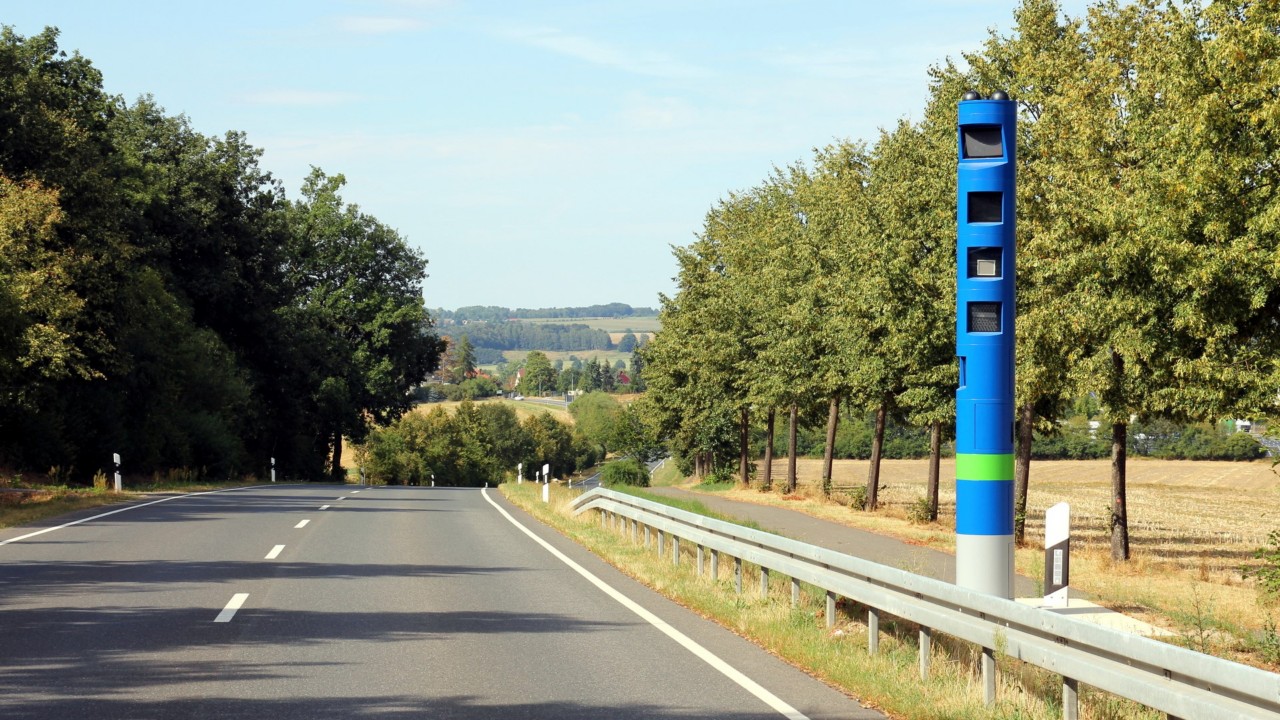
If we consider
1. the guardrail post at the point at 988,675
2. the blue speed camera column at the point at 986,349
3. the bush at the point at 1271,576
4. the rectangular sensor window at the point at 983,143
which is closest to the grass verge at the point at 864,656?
the guardrail post at the point at 988,675

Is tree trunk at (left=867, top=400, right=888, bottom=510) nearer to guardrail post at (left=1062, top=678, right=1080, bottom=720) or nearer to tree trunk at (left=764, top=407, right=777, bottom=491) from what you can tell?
tree trunk at (left=764, top=407, right=777, bottom=491)

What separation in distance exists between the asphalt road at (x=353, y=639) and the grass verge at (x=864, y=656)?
244 millimetres

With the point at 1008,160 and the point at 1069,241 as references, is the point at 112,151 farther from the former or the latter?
the point at 1008,160

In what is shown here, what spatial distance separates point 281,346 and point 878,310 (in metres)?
40.9

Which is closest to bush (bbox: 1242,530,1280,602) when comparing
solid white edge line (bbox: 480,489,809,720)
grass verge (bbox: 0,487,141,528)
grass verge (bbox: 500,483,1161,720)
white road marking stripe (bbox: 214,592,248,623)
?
grass verge (bbox: 500,483,1161,720)

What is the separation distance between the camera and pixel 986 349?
9.82 metres

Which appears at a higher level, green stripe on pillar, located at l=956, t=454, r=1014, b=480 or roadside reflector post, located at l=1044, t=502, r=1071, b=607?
green stripe on pillar, located at l=956, t=454, r=1014, b=480

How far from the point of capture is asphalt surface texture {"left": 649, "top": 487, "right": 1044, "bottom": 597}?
55.3ft

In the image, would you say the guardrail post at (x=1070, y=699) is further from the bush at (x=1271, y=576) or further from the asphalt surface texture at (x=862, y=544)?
the bush at (x=1271, y=576)

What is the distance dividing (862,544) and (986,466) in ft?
44.9

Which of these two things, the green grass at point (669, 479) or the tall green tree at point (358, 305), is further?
the green grass at point (669, 479)

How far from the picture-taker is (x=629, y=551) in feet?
58.2

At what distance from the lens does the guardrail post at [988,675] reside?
7633 mm

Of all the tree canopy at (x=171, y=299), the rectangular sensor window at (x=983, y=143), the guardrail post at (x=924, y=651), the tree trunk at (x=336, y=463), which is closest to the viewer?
the guardrail post at (x=924, y=651)
